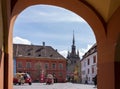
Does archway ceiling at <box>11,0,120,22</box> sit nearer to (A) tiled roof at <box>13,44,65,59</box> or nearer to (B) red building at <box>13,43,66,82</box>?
(B) red building at <box>13,43,66,82</box>

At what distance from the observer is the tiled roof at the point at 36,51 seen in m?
61.0

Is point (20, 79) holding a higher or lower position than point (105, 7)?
lower

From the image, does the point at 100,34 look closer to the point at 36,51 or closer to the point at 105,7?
the point at 105,7

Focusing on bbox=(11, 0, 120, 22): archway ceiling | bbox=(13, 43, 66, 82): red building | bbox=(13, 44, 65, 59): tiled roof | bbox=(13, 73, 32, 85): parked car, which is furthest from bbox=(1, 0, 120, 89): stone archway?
bbox=(13, 44, 65, 59): tiled roof

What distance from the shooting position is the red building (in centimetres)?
5944

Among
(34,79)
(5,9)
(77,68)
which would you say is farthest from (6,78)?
(77,68)

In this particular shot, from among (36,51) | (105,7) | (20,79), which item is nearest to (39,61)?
(36,51)

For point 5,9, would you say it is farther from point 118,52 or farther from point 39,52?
point 39,52

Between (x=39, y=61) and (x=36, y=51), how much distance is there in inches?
109

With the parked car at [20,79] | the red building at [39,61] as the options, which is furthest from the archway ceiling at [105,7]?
the red building at [39,61]

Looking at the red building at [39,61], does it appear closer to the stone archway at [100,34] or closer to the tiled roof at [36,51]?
the tiled roof at [36,51]

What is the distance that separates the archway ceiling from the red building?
50.7m

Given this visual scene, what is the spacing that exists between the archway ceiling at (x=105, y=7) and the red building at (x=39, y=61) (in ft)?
166

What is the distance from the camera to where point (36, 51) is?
63.1 m
